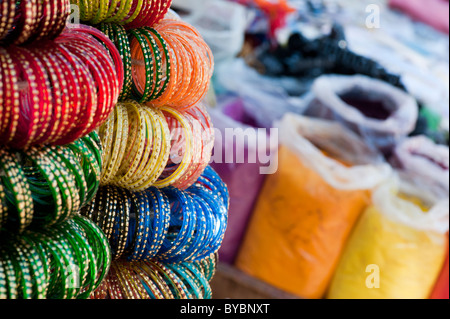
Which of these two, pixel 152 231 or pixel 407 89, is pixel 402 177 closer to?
pixel 407 89

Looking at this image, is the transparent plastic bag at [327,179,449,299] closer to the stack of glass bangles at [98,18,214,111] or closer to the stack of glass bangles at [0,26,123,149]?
the stack of glass bangles at [98,18,214,111]

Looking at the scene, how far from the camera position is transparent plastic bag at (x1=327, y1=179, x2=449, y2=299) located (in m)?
1.30

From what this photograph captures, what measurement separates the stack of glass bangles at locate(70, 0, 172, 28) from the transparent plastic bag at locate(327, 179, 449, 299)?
36.5 inches

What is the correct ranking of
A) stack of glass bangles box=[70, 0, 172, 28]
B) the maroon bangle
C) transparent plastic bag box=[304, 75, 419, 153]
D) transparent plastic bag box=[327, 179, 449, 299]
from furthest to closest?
transparent plastic bag box=[304, 75, 419, 153], transparent plastic bag box=[327, 179, 449, 299], stack of glass bangles box=[70, 0, 172, 28], the maroon bangle

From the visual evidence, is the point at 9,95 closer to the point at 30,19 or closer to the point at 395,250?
the point at 30,19

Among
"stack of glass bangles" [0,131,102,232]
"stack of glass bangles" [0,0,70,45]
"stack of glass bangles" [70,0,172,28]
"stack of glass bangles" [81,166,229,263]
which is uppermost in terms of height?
"stack of glass bangles" [0,0,70,45]

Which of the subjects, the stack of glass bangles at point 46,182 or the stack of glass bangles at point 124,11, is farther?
the stack of glass bangles at point 124,11

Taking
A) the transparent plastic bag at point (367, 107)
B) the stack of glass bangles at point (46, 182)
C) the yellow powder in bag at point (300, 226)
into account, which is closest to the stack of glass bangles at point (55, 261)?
the stack of glass bangles at point (46, 182)

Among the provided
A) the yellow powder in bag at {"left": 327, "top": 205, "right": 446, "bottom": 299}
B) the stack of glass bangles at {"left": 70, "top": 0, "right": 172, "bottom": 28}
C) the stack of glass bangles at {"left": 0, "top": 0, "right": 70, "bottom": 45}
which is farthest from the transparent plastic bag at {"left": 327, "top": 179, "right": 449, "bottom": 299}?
the stack of glass bangles at {"left": 0, "top": 0, "right": 70, "bottom": 45}

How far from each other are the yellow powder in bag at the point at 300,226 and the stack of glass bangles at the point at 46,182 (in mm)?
917

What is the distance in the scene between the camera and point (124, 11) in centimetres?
55

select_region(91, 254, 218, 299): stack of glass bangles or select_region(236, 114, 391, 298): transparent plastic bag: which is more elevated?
select_region(91, 254, 218, 299): stack of glass bangles

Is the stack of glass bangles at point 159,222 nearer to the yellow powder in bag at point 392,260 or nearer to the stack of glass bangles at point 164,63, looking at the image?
the stack of glass bangles at point 164,63

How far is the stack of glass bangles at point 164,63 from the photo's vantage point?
0.56 metres
